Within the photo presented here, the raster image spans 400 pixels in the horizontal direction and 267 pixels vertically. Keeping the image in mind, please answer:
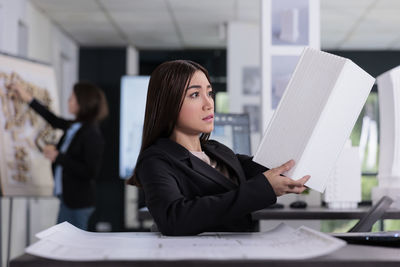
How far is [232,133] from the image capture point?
3.02 metres

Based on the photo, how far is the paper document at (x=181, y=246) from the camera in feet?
2.80

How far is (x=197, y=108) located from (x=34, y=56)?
16.5 feet

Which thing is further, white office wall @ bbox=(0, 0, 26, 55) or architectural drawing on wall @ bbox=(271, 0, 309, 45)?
white office wall @ bbox=(0, 0, 26, 55)

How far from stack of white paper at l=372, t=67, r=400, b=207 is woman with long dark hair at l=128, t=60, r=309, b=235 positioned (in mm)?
1148

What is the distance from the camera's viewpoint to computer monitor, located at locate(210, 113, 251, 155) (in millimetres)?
3008

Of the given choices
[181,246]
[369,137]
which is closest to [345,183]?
[181,246]

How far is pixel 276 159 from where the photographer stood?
133 cm

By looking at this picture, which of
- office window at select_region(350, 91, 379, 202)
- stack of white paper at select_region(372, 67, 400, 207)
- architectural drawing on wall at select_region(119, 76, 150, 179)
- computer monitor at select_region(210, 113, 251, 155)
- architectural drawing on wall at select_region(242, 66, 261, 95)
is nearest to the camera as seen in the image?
stack of white paper at select_region(372, 67, 400, 207)

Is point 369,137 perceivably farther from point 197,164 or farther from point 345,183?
point 197,164

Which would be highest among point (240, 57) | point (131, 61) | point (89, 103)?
point (131, 61)

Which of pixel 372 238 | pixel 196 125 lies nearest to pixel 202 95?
pixel 196 125

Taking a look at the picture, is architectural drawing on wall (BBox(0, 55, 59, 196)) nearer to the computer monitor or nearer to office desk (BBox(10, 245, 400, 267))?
the computer monitor

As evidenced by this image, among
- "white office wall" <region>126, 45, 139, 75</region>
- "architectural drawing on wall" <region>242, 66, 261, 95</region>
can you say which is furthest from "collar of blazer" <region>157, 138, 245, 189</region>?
"white office wall" <region>126, 45, 139, 75</region>

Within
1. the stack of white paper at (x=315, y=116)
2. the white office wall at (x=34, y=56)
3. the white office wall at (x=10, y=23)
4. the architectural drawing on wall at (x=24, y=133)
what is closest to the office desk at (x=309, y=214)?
the stack of white paper at (x=315, y=116)
